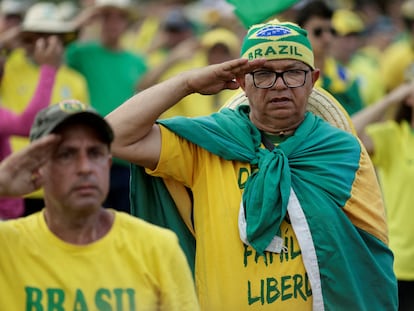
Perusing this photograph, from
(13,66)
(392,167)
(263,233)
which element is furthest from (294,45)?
(13,66)

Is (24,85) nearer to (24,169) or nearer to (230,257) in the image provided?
(230,257)

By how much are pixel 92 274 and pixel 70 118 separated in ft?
1.96

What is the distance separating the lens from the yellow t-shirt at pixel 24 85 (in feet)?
37.0

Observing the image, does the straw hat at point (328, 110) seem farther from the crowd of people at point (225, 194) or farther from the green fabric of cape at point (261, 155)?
the green fabric of cape at point (261, 155)

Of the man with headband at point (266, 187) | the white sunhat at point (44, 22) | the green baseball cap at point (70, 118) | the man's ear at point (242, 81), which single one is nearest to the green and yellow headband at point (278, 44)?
the man with headband at point (266, 187)

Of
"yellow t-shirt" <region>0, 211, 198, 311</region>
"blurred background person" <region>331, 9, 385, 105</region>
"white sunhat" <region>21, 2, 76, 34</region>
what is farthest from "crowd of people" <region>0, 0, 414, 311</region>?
"blurred background person" <region>331, 9, 385, 105</region>

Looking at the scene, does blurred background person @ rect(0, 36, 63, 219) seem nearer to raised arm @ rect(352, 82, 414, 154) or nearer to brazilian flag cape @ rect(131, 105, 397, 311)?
raised arm @ rect(352, 82, 414, 154)

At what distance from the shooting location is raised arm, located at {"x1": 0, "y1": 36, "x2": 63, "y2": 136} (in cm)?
906

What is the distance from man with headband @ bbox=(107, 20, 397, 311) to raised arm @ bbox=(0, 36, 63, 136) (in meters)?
→ 2.53

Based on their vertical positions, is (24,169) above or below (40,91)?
below

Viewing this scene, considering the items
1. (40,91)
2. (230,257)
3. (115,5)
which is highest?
(115,5)

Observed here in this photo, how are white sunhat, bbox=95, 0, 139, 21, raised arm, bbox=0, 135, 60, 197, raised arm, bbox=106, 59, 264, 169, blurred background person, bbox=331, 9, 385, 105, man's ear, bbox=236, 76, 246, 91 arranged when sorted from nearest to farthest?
raised arm, bbox=0, 135, 60, 197
raised arm, bbox=106, 59, 264, 169
man's ear, bbox=236, 76, 246, 91
white sunhat, bbox=95, 0, 139, 21
blurred background person, bbox=331, 9, 385, 105

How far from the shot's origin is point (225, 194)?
6.39 meters

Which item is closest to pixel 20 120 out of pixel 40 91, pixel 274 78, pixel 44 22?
pixel 40 91
